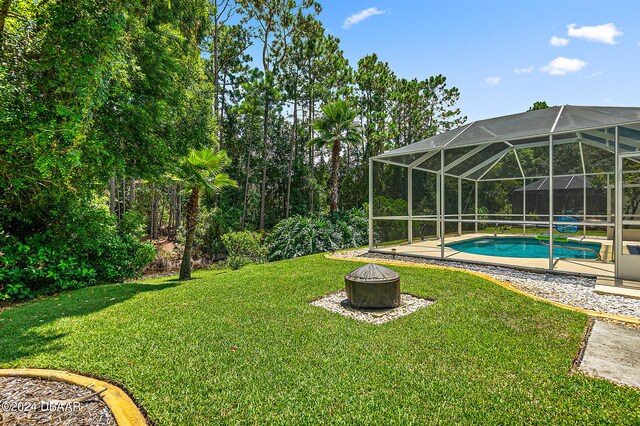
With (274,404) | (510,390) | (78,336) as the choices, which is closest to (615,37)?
(510,390)

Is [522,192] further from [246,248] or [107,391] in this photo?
[107,391]

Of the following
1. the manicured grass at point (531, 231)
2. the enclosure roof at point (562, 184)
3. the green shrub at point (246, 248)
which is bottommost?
the green shrub at point (246, 248)

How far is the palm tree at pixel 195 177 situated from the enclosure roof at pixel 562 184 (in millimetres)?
12111

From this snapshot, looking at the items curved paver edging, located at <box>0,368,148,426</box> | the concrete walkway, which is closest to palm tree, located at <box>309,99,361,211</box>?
the concrete walkway

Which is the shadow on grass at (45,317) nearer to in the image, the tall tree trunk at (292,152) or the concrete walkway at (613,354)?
the concrete walkway at (613,354)

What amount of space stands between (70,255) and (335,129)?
10.7 meters

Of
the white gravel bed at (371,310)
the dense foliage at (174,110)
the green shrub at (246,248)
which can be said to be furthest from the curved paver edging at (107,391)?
the green shrub at (246,248)

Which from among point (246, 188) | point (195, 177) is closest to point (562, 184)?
point (195, 177)

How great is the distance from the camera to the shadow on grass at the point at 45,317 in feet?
10.5

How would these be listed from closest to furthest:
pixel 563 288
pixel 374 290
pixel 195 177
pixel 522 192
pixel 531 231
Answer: pixel 374 290
pixel 563 288
pixel 195 177
pixel 531 231
pixel 522 192

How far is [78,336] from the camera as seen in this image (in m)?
3.52

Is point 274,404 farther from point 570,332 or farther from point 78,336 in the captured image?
point 570,332

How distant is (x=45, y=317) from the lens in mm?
4383

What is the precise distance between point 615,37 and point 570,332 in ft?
26.8
